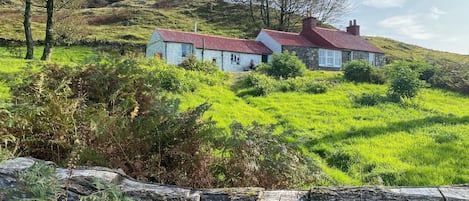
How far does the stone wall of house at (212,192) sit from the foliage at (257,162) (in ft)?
2.98

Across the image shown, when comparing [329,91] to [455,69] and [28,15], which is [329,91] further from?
[28,15]

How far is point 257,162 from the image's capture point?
3979 millimetres

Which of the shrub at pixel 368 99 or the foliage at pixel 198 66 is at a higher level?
the foliage at pixel 198 66

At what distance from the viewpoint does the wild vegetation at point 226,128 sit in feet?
12.0

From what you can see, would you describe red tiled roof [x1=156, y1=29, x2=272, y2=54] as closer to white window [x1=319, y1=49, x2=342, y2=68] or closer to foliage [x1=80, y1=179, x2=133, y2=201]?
white window [x1=319, y1=49, x2=342, y2=68]

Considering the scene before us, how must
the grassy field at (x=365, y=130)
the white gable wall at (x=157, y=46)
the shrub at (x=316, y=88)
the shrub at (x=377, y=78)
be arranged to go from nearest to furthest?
the grassy field at (x=365, y=130) → the shrub at (x=316, y=88) → the shrub at (x=377, y=78) → the white gable wall at (x=157, y=46)

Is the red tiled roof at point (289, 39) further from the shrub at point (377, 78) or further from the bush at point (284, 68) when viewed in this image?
the shrub at point (377, 78)

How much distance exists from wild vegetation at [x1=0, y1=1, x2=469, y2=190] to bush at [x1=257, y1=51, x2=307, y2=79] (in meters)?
4.36

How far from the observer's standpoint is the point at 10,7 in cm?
5475

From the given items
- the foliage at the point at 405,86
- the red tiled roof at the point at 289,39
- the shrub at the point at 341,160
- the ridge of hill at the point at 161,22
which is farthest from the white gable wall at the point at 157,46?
the shrub at the point at 341,160

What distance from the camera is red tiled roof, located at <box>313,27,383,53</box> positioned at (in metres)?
38.6

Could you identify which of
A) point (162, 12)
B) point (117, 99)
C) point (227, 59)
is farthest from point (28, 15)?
point (162, 12)

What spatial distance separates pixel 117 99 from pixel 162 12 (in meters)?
56.4

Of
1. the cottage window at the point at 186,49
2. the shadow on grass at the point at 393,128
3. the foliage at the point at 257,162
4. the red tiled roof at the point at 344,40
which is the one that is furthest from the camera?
the red tiled roof at the point at 344,40
